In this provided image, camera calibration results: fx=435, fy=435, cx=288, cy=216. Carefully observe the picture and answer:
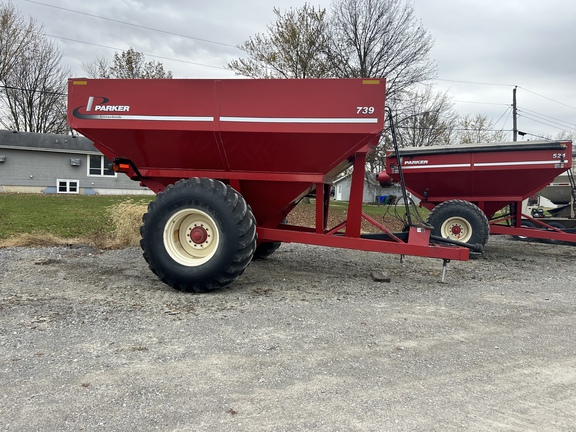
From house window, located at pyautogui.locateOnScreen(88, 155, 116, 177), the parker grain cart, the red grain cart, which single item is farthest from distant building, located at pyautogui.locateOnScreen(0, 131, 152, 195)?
the parker grain cart

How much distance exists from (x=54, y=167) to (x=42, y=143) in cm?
152

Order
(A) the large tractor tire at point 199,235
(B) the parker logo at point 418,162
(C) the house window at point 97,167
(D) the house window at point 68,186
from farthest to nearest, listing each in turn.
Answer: (C) the house window at point 97,167, (D) the house window at point 68,186, (B) the parker logo at point 418,162, (A) the large tractor tire at point 199,235

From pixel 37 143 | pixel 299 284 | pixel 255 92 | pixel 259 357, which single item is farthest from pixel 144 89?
pixel 37 143

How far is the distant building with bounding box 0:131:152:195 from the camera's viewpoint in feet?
80.0

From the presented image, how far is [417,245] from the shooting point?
554 centimetres

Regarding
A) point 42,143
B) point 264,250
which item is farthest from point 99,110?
point 42,143

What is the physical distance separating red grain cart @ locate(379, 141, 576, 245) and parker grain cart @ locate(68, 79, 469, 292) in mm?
3051

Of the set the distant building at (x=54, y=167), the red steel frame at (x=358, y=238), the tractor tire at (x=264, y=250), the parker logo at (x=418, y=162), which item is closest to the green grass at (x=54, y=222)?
the tractor tire at (x=264, y=250)

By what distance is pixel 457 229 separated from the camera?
8391mm

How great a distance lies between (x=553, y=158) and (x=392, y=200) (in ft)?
11.3

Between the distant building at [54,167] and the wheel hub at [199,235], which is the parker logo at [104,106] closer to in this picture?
the wheel hub at [199,235]

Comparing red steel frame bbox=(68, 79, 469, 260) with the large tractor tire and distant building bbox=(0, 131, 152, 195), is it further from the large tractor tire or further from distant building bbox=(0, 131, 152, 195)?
distant building bbox=(0, 131, 152, 195)

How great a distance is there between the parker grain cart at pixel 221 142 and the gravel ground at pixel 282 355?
0.53 metres

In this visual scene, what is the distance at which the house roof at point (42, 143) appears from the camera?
960 inches
